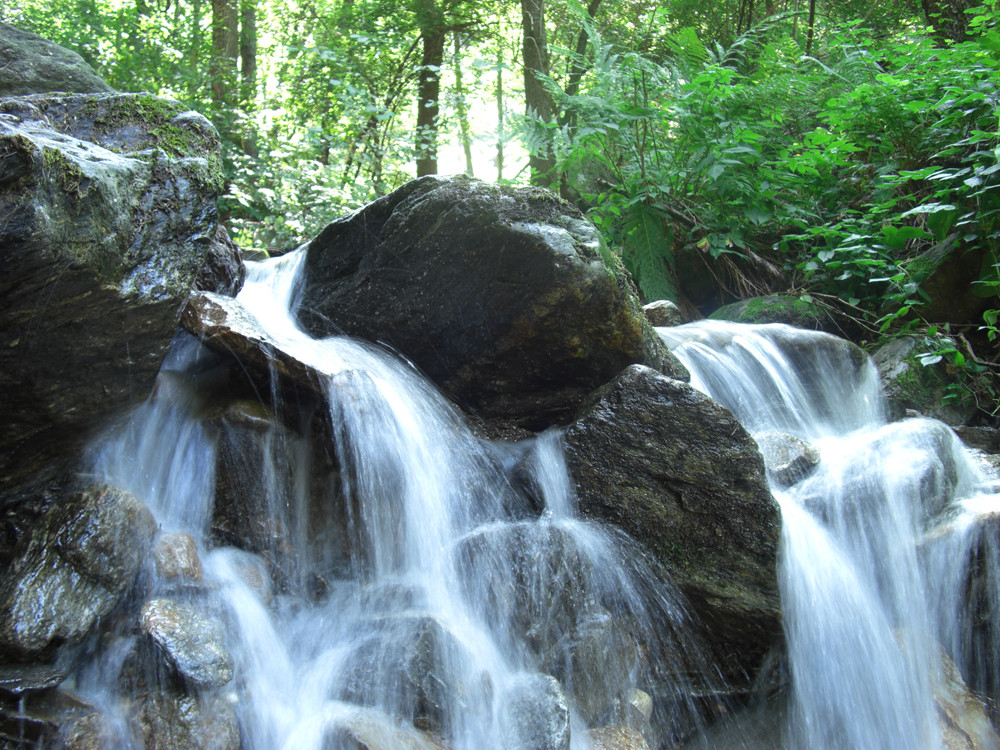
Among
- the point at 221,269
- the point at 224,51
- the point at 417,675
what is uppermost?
the point at 224,51

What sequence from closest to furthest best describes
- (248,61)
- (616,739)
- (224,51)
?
(616,739) → (224,51) → (248,61)

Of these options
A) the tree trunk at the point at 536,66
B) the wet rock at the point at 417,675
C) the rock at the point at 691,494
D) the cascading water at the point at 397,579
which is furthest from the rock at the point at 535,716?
the tree trunk at the point at 536,66

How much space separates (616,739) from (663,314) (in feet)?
12.4

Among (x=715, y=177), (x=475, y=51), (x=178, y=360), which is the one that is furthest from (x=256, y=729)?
(x=475, y=51)

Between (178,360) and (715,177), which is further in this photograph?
(715,177)

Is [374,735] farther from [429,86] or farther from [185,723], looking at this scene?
[429,86]

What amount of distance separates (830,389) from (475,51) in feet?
51.7

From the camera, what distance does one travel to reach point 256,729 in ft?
8.02

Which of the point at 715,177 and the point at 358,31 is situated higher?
the point at 358,31

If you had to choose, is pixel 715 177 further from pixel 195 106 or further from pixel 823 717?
pixel 195 106

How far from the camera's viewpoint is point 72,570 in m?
2.55

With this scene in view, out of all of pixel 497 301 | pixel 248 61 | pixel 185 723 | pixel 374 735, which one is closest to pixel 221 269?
pixel 497 301

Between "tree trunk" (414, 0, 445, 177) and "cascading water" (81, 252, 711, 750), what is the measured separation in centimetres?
712

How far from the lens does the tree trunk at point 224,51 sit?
9.88 metres
